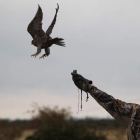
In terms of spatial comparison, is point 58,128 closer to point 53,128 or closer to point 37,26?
point 53,128

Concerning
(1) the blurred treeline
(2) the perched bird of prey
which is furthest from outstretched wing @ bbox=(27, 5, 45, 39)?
(1) the blurred treeline

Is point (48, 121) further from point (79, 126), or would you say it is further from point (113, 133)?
point (113, 133)

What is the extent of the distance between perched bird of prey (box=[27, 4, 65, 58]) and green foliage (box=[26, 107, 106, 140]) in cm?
1062

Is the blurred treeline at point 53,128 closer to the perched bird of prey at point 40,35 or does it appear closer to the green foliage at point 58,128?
the green foliage at point 58,128

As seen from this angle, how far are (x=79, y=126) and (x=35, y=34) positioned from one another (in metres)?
12.2

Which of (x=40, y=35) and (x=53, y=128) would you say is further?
(x=53, y=128)

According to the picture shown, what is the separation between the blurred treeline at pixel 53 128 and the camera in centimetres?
1370

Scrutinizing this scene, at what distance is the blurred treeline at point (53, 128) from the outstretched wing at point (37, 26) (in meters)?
10.6

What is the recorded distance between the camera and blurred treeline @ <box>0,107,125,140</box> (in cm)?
1370

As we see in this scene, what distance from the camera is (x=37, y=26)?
3.25 metres

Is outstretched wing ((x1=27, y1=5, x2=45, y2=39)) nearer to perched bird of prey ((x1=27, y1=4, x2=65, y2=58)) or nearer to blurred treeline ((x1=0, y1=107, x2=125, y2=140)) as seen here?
perched bird of prey ((x1=27, y1=4, x2=65, y2=58))

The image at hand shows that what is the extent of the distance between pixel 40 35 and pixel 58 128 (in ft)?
36.8

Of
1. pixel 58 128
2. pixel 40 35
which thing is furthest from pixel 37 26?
pixel 58 128

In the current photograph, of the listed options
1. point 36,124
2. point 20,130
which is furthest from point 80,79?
point 20,130
